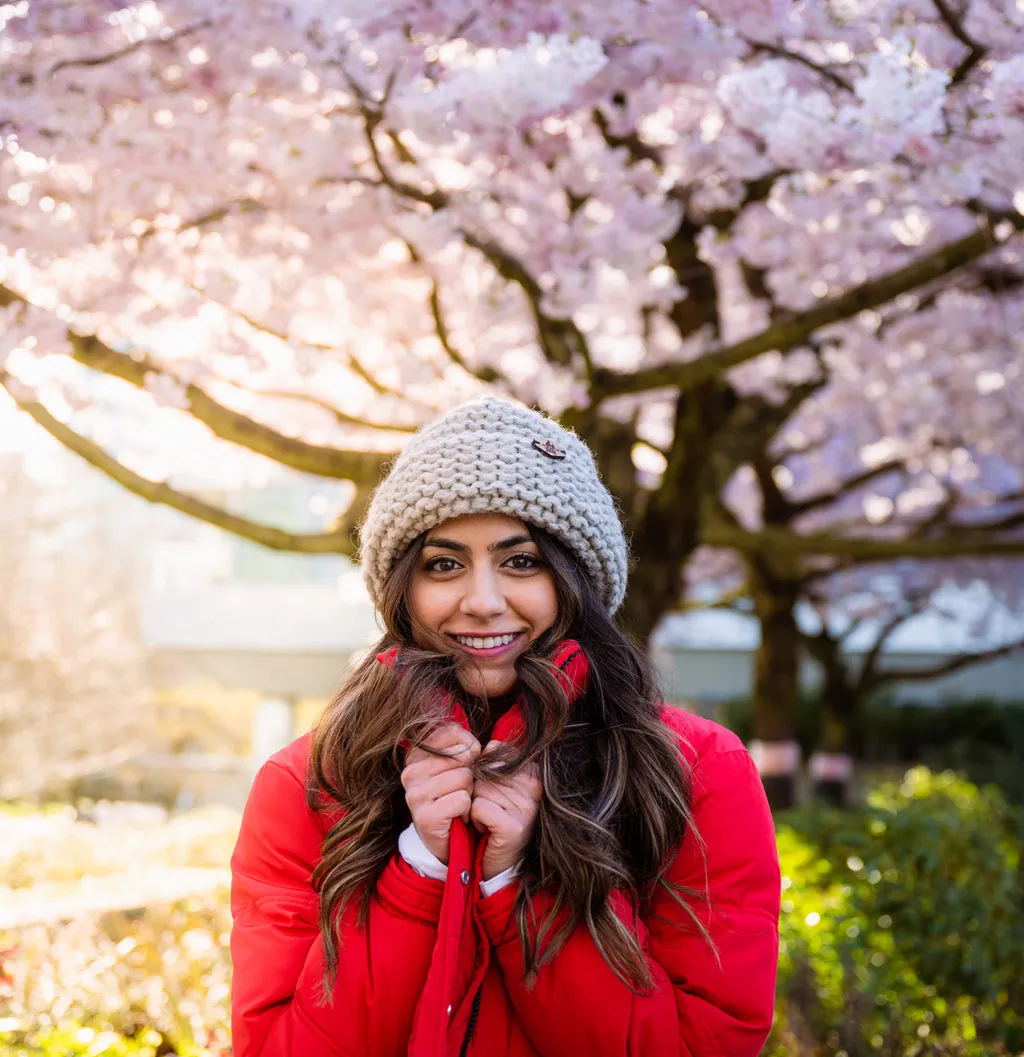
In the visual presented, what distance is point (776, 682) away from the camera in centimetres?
1063

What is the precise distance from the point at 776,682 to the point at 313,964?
363 inches

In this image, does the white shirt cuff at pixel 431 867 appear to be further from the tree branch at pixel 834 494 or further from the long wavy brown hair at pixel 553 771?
the tree branch at pixel 834 494

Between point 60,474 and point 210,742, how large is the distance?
609 centimetres

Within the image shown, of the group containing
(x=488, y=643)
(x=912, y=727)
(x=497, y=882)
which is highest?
(x=488, y=643)

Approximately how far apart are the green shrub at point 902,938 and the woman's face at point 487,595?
2262mm

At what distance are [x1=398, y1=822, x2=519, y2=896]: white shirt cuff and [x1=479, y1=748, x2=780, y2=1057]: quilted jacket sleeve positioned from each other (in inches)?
0.8

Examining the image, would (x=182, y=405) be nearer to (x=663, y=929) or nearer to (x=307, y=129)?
(x=307, y=129)

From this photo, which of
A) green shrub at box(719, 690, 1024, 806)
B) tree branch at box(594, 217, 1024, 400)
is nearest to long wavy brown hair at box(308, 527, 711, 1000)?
tree branch at box(594, 217, 1024, 400)

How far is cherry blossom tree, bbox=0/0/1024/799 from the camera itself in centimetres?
369

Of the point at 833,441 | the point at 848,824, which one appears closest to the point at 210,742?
the point at 833,441

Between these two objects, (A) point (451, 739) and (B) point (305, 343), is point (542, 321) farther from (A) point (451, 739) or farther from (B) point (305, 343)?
(A) point (451, 739)

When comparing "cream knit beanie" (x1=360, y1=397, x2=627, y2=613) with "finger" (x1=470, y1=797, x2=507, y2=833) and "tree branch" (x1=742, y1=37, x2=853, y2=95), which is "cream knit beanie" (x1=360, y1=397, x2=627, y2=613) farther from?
"tree branch" (x1=742, y1=37, x2=853, y2=95)

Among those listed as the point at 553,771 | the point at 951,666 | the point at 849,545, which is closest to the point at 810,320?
the point at 553,771

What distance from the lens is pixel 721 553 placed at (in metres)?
13.5
